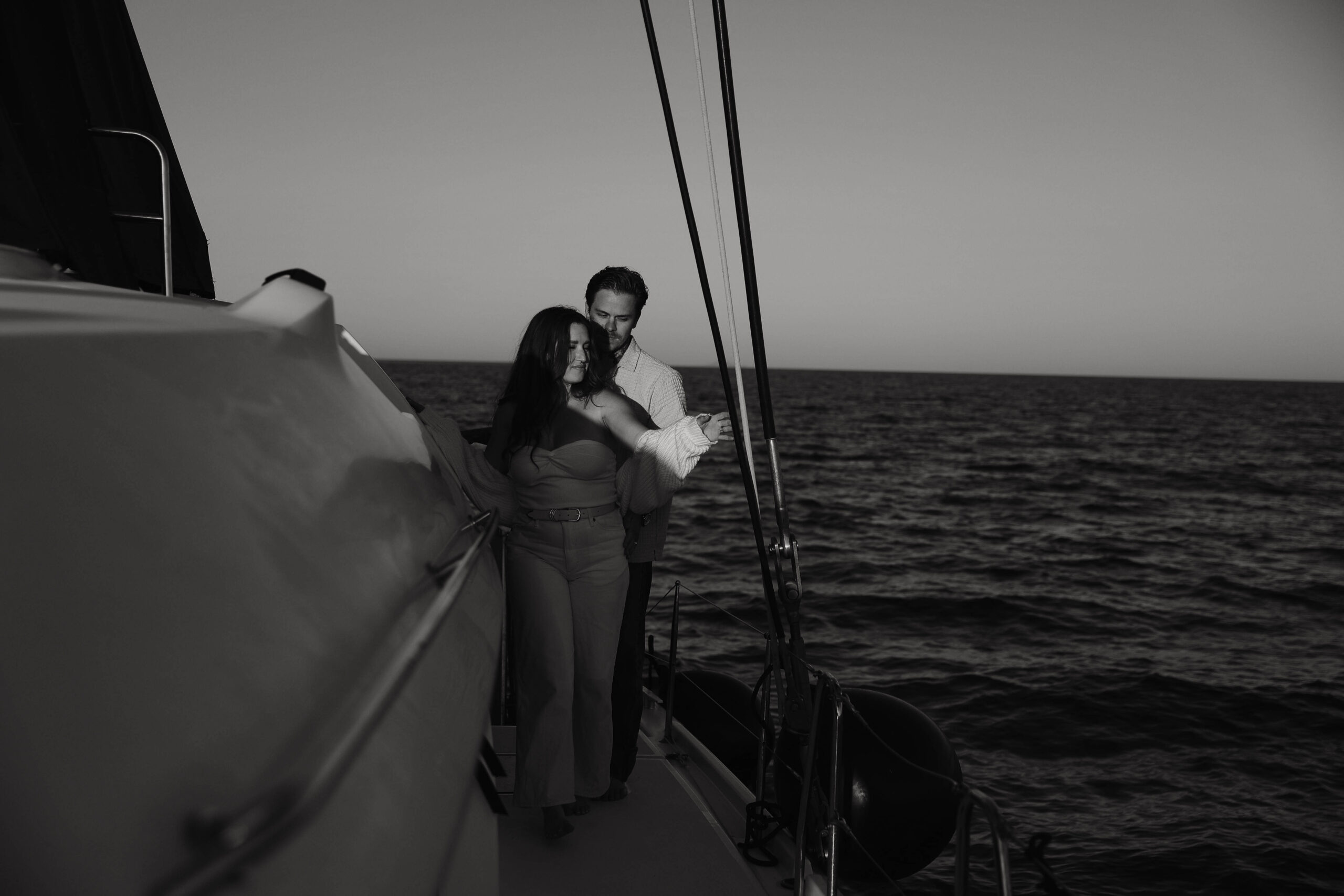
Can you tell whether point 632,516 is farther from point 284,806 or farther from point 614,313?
point 284,806

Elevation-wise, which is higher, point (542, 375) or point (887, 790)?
point (542, 375)

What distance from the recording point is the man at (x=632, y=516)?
3.41 meters

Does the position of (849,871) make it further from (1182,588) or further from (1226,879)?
(1182,588)

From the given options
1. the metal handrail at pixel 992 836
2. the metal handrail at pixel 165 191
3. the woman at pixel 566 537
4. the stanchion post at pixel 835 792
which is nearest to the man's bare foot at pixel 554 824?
the woman at pixel 566 537

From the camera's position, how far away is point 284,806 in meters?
0.92

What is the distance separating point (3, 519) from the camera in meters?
0.82

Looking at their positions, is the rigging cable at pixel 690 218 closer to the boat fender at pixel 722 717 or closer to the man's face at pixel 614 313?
the man's face at pixel 614 313

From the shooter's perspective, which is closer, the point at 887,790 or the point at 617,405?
the point at 887,790

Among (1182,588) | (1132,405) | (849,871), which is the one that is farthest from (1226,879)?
(1132,405)

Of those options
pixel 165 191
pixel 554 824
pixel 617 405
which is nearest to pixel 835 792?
pixel 554 824

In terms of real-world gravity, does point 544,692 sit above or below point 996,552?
above

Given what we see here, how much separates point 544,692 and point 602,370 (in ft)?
3.43

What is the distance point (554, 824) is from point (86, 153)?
2.26 metres

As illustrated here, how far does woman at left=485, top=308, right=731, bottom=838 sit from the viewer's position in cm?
302
